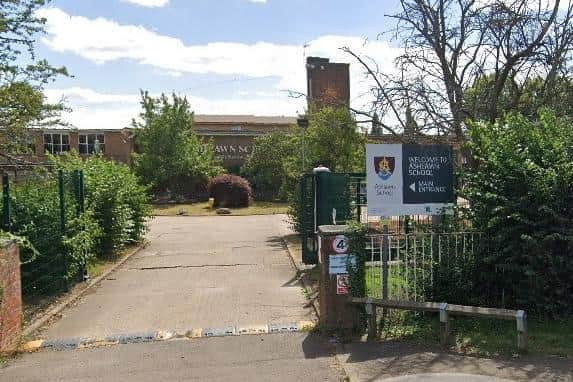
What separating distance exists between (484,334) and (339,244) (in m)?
1.80

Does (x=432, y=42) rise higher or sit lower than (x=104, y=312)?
higher

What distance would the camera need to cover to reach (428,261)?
618 centimetres

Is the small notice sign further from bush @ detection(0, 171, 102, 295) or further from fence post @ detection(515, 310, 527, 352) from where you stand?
bush @ detection(0, 171, 102, 295)

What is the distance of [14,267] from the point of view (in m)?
5.93

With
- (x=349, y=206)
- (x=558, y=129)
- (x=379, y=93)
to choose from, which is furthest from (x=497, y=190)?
(x=379, y=93)

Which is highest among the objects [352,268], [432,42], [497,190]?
[432,42]

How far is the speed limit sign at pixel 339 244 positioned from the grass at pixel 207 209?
21218mm

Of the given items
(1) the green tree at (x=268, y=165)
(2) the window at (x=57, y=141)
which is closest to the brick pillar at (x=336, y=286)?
(1) the green tree at (x=268, y=165)

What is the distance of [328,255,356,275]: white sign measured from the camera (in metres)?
5.77

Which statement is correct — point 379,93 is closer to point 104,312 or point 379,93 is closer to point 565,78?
point 565,78

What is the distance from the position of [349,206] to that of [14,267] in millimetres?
5713

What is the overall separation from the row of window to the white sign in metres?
37.8

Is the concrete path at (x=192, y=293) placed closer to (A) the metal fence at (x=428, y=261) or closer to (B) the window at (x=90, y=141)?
(A) the metal fence at (x=428, y=261)

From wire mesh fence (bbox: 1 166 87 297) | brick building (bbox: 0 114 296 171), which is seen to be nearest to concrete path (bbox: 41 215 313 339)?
wire mesh fence (bbox: 1 166 87 297)
